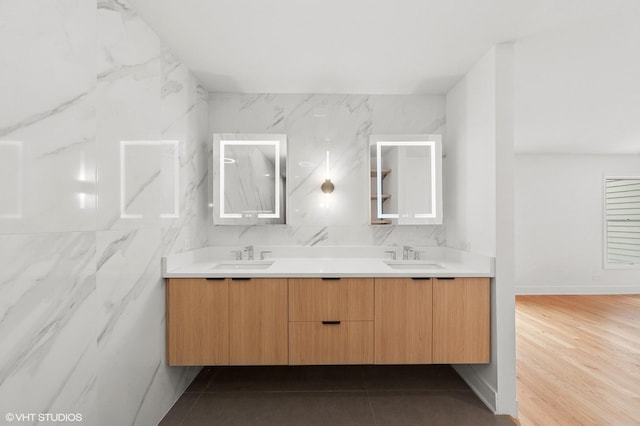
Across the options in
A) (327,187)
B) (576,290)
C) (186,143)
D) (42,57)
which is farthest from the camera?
(576,290)

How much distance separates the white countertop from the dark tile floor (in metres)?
0.88

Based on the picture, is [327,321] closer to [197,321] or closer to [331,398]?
[331,398]

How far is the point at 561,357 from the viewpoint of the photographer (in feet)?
9.20

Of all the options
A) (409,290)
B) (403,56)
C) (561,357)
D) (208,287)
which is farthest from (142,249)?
(561,357)

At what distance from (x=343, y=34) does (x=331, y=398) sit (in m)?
2.47

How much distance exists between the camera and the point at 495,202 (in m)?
2.04

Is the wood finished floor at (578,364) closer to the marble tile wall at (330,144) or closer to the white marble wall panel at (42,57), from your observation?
the marble tile wall at (330,144)

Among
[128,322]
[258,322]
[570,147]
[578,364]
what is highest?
[570,147]

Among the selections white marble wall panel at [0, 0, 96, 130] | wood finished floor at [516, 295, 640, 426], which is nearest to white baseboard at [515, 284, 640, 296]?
wood finished floor at [516, 295, 640, 426]

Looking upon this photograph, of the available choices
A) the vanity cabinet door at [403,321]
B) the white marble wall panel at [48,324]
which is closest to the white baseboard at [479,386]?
the vanity cabinet door at [403,321]

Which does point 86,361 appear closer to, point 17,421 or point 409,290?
point 17,421

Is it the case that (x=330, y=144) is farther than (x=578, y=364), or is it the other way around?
(x=330, y=144)

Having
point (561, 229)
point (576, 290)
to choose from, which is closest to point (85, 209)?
point (561, 229)

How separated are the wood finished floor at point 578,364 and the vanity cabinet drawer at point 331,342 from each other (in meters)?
1.10
